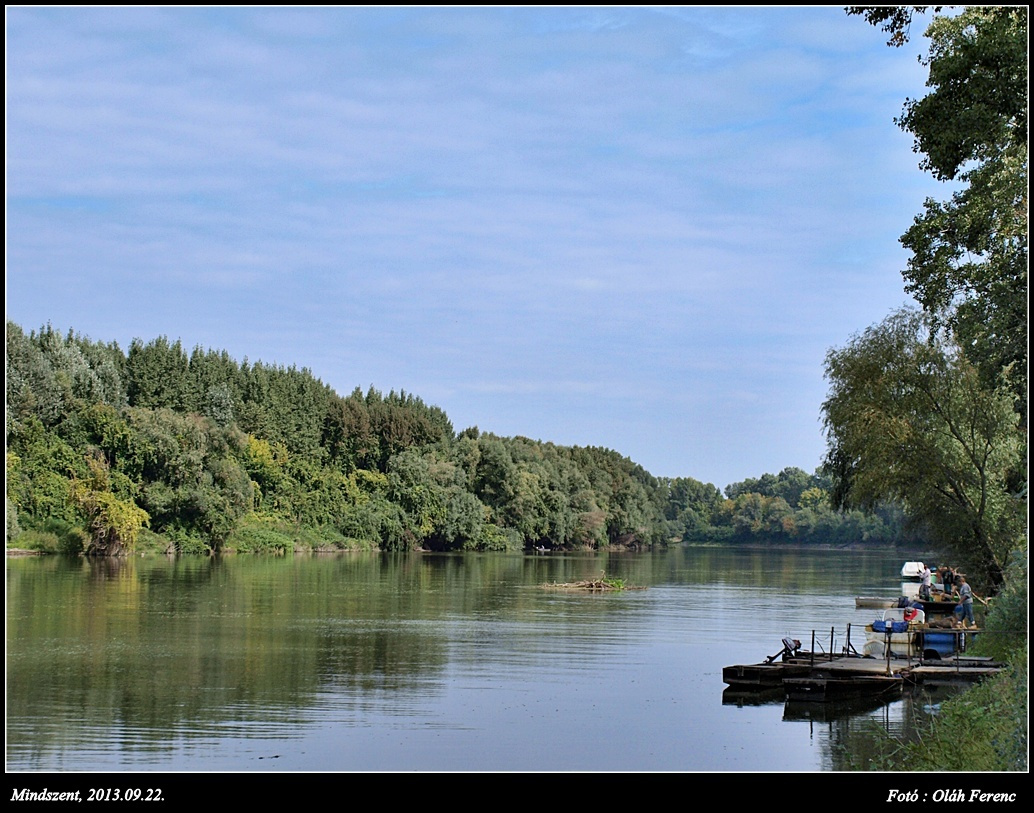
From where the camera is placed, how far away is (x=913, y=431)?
36.0m

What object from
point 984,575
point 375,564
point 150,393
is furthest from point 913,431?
point 150,393

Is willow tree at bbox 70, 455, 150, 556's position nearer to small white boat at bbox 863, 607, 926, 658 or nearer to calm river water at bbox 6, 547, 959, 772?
calm river water at bbox 6, 547, 959, 772

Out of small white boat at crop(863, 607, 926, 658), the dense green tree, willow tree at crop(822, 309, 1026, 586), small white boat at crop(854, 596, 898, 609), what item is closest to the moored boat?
small white boat at crop(863, 607, 926, 658)

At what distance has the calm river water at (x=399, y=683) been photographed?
17.1 m

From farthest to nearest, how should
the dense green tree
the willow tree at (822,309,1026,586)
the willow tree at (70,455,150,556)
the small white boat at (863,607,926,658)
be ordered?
the willow tree at (70,455,150,556) → the willow tree at (822,309,1026,586) → the small white boat at (863,607,926,658) → the dense green tree

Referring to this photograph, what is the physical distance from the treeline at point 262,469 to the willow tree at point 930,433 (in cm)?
3415

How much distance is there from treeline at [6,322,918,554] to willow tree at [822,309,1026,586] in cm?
3415

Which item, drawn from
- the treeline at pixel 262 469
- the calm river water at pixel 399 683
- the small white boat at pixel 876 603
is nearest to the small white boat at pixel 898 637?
the calm river water at pixel 399 683

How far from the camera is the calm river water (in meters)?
17.1

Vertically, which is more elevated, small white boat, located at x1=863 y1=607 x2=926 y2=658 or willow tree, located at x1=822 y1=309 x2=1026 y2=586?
willow tree, located at x1=822 y1=309 x2=1026 y2=586

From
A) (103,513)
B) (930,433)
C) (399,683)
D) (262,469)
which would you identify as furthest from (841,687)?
(262,469)

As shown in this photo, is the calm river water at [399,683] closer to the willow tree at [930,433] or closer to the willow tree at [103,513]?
the willow tree at [930,433]

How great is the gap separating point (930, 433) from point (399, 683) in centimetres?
2119

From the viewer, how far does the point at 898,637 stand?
28750mm
